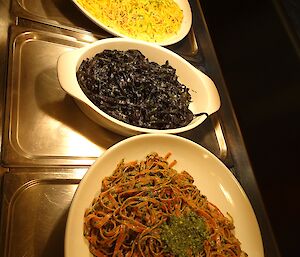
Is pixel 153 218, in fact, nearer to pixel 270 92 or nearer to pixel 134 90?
pixel 134 90

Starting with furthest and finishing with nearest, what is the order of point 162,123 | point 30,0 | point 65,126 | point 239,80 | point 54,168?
point 239,80
point 30,0
point 162,123
point 65,126
point 54,168

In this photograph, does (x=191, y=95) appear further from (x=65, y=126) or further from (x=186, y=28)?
(x=65, y=126)

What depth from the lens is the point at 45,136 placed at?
1.71m

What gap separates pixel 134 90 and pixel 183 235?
2.78 feet

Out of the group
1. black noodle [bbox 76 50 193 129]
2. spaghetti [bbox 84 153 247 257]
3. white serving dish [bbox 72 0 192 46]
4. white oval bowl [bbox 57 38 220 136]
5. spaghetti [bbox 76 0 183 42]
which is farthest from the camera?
spaghetti [bbox 76 0 183 42]

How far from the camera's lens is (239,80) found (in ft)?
7.92

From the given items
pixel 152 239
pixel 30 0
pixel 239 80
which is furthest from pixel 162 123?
pixel 30 0

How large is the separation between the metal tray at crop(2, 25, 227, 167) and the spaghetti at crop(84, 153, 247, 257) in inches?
10.9

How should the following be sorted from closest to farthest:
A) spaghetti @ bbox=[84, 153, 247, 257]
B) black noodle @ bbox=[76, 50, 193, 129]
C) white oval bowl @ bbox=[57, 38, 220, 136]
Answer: spaghetti @ bbox=[84, 153, 247, 257] < white oval bowl @ bbox=[57, 38, 220, 136] < black noodle @ bbox=[76, 50, 193, 129]

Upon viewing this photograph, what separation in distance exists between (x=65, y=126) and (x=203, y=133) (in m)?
0.88

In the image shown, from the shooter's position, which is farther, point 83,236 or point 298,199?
point 298,199

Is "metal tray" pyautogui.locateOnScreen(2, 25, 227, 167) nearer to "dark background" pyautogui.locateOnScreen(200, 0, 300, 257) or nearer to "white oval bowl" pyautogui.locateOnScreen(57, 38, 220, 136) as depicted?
"white oval bowl" pyautogui.locateOnScreen(57, 38, 220, 136)

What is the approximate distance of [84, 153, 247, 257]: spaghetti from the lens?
1.42 m

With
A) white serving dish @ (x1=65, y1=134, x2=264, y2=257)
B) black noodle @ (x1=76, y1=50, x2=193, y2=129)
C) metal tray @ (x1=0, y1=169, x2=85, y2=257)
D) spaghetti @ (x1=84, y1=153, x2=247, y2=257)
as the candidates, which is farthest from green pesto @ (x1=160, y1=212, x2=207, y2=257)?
black noodle @ (x1=76, y1=50, x2=193, y2=129)
